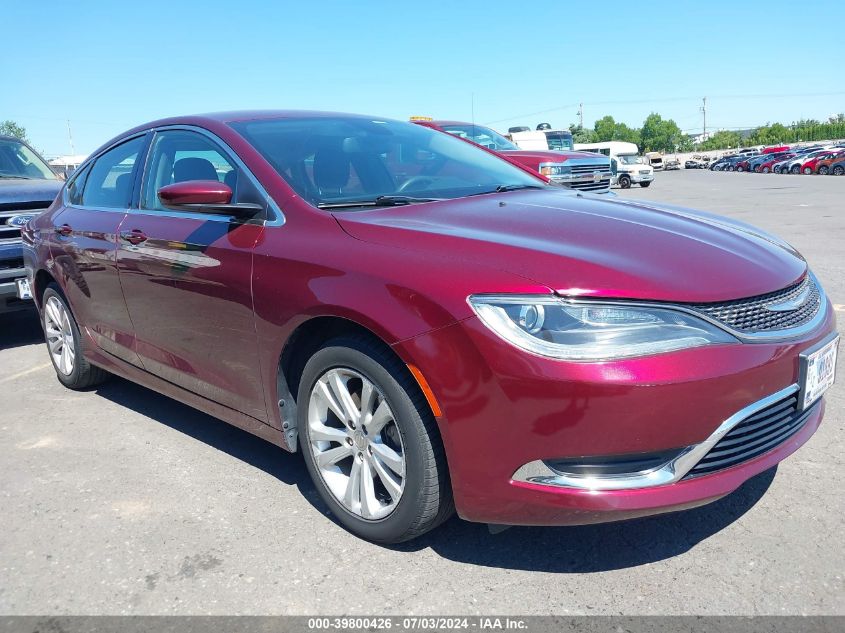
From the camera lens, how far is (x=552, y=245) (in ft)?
8.09

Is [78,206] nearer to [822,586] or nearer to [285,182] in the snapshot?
[285,182]

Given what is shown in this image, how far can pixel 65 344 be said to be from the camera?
16.3 ft

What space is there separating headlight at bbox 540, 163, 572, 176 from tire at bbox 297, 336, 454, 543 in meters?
10.8

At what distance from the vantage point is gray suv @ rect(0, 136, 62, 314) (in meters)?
6.15

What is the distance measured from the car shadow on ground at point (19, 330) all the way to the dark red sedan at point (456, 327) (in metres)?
3.72

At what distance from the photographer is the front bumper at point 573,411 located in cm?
215

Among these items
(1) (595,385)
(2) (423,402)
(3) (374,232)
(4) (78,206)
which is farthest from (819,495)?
(4) (78,206)

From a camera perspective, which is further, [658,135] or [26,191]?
[658,135]

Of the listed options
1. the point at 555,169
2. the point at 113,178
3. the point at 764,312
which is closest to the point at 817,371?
the point at 764,312

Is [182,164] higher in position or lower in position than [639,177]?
higher

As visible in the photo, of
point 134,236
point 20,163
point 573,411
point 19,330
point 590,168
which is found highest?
point 20,163

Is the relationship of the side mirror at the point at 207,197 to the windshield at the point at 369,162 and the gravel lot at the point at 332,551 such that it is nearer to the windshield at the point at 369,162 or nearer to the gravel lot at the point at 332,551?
the windshield at the point at 369,162

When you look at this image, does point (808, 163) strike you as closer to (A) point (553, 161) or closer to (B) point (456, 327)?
(A) point (553, 161)

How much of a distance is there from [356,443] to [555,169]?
1103cm
